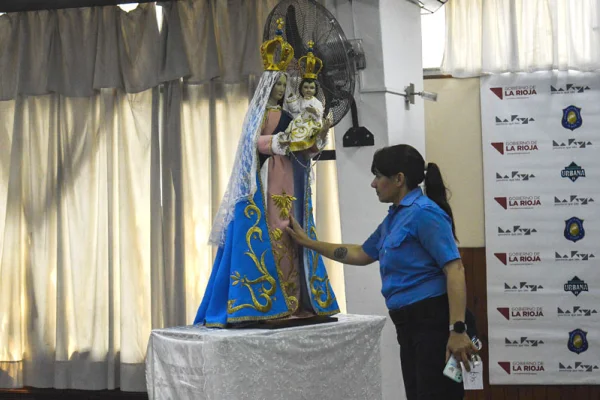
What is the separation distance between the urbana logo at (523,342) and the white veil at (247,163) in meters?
2.65

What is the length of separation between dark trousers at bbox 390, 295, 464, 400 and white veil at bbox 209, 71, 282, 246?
74 cm

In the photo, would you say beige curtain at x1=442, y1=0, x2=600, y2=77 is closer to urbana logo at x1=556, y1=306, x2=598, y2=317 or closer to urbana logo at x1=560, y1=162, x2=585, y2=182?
urbana logo at x1=560, y1=162, x2=585, y2=182

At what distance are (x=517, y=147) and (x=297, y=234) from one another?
8.24 ft

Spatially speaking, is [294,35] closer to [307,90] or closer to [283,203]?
[307,90]

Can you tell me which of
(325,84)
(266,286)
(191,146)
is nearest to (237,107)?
(191,146)

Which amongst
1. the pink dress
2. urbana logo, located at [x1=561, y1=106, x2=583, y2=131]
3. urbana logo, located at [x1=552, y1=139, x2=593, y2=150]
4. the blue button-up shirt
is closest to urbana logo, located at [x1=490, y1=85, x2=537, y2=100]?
urbana logo, located at [x1=561, y1=106, x2=583, y2=131]

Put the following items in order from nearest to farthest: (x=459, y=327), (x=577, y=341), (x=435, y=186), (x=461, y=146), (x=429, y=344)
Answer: (x=459, y=327) < (x=429, y=344) < (x=435, y=186) < (x=577, y=341) < (x=461, y=146)

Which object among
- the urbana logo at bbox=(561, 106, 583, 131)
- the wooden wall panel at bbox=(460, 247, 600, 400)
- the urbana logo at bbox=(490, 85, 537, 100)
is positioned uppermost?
the urbana logo at bbox=(490, 85, 537, 100)

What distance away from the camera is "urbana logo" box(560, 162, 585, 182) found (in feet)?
17.6

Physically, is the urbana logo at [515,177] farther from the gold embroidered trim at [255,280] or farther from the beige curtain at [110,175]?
the gold embroidered trim at [255,280]

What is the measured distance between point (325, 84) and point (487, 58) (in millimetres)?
2235

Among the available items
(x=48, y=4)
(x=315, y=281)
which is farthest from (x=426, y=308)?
(x=48, y=4)

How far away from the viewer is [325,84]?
11.4 feet

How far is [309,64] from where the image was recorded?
10.9 ft
